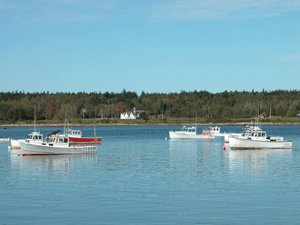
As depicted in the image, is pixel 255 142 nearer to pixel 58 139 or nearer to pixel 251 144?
pixel 251 144

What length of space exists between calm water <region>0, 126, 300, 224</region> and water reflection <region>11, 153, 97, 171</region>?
0.23 meters

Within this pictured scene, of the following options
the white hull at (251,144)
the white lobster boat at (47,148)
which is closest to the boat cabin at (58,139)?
the white lobster boat at (47,148)

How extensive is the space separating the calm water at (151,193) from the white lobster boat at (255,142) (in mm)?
20147

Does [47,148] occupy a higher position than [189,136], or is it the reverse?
[47,148]

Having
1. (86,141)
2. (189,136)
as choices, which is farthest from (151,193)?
(189,136)

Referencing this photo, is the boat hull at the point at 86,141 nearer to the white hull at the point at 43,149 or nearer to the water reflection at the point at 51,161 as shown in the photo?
the water reflection at the point at 51,161

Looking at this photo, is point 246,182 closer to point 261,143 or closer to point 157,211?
point 157,211

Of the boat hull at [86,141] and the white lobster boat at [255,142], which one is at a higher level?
the white lobster boat at [255,142]

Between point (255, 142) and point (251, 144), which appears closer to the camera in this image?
point (255, 142)

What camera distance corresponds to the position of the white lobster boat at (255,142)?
7319 centimetres

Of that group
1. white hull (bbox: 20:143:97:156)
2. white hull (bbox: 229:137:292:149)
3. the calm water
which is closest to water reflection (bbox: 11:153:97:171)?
the calm water

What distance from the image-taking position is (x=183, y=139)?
119 metres

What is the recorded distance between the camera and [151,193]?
31812 millimetres

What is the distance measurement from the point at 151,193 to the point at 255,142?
147 ft
